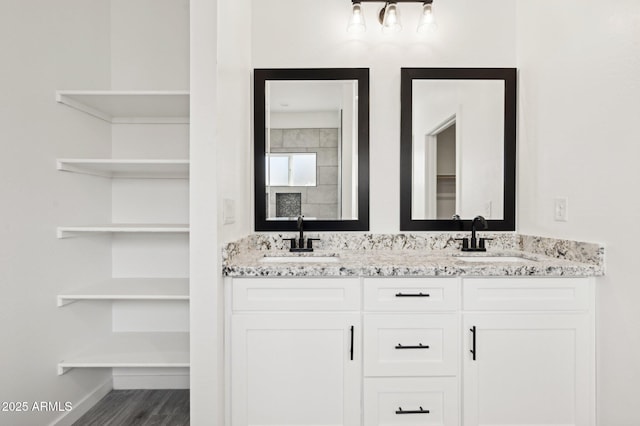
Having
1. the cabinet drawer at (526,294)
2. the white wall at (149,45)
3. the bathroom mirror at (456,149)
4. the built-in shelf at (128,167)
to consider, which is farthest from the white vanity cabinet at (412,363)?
the white wall at (149,45)

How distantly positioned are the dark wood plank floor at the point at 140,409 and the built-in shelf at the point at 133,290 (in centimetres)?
66

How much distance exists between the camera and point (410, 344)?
1733mm

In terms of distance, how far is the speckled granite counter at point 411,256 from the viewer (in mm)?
1728

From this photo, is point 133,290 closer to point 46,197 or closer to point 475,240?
point 46,197

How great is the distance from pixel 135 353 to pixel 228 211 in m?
0.94

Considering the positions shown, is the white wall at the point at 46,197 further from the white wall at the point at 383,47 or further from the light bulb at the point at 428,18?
the light bulb at the point at 428,18

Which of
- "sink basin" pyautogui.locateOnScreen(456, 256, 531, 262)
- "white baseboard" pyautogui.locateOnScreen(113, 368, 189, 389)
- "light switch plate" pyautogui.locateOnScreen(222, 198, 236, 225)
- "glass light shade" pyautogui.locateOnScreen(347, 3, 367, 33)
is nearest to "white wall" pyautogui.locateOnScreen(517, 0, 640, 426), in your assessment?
"sink basin" pyautogui.locateOnScreen(456, 256, 531, 262)

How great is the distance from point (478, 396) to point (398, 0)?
2092 millimetres

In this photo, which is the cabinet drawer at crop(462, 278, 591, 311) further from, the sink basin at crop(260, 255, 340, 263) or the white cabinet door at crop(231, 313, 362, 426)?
the sink basin at crop(260, 255, 340, 263)

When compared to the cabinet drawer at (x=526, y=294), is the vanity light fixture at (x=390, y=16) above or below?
above

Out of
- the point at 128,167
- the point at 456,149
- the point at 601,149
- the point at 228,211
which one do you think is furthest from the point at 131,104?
the point at 601,149

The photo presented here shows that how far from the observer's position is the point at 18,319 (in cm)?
170

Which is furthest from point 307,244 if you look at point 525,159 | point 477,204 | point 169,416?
point 525,159

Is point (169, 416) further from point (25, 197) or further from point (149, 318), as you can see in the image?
point (25, 197)
